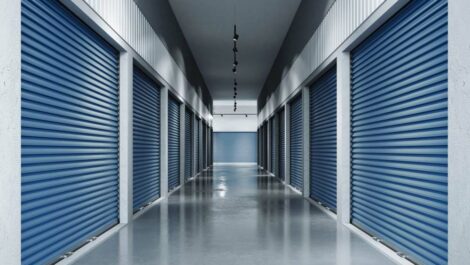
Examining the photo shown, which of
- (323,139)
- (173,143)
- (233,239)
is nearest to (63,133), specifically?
(233,239)

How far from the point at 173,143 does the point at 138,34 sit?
5442 millimetres

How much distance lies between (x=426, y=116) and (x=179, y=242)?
3.23 meters

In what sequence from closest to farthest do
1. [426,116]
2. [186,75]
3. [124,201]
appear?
1. [426,116]
2. [124,201]
3. [186,75]

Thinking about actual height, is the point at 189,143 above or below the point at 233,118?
below

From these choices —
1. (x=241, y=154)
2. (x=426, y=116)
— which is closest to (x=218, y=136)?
(x=241, y=154)

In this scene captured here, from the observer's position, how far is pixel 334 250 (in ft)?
16.3

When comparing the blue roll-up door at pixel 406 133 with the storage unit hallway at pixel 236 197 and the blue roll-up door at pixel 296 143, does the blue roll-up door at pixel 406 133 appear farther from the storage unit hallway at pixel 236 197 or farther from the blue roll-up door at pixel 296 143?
the blue roll-up door at pixel 296 143

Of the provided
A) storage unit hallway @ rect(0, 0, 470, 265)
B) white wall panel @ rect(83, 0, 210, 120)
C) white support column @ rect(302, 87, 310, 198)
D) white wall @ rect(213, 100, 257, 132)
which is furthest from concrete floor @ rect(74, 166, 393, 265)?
white wall @ rect(213, 100, 257, 132)

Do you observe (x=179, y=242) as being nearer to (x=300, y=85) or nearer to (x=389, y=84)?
(x=389, y=84)

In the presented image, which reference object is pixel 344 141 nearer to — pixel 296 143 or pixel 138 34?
pixel 138 34
